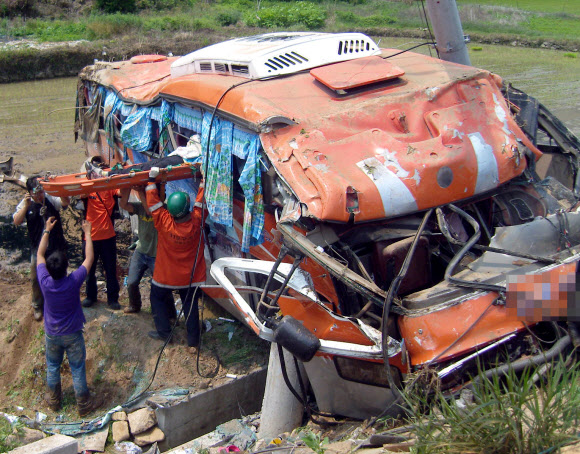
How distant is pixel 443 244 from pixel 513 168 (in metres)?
0.87

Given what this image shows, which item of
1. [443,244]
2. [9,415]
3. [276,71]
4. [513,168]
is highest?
[276,71]

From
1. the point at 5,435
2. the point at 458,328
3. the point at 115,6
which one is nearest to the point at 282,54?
the point at 458,328

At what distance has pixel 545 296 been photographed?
351cm

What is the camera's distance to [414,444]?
306cm

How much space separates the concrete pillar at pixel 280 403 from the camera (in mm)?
4617

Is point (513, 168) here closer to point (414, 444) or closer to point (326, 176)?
point (326, 176)

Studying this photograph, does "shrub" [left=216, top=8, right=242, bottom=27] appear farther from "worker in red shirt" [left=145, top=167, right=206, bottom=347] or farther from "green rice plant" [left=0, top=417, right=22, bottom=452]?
"green rice plant" [left=0, top=417, right=22, bottom=452]

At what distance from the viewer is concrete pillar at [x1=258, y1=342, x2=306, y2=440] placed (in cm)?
462

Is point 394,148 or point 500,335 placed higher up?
point 394,148

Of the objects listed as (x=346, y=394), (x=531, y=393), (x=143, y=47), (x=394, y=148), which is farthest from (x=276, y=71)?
(x=143, y=47)

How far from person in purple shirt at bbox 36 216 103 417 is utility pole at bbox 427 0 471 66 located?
446 centimetres

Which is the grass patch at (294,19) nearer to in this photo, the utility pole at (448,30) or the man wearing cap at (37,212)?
the utility pole at (448,30)

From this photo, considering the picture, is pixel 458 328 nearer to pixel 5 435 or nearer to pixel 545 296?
pixel 545 296

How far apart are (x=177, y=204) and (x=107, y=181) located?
628 millimetres
